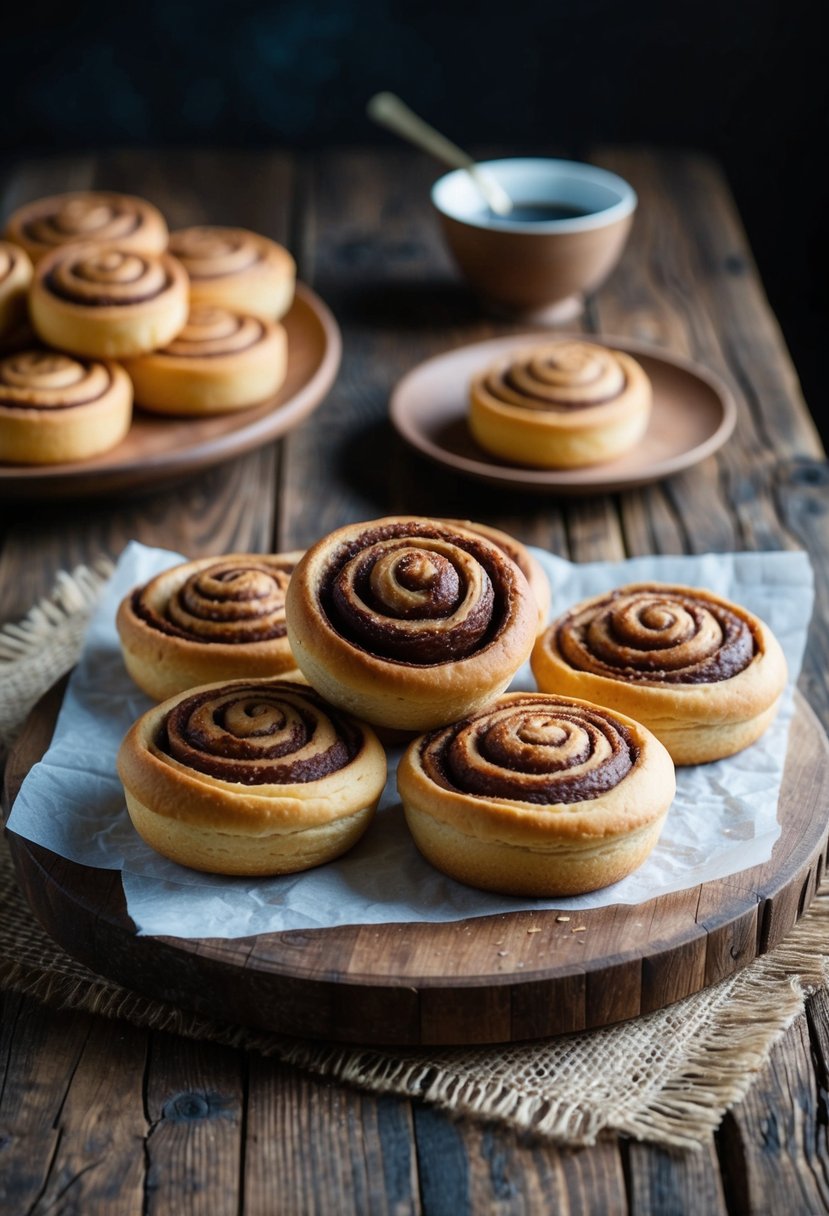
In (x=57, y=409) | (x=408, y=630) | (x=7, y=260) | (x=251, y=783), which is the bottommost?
(x=57, y=409)

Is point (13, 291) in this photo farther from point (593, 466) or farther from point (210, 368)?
point (593, 466)

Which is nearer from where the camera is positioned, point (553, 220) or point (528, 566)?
point (528, 566)

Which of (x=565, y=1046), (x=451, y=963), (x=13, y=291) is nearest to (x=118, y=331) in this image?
(x=13, y=291)

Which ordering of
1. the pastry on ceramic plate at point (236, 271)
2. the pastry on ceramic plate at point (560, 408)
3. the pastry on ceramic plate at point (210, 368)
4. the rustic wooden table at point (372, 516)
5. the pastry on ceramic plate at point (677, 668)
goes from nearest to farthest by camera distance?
the rustic wooden table at point (372, 516) < the pastry on ceramic plate at point (677, 668) < the pastry on ceramic plate at point (560, 408) < the pastry on ceramic plate at point (210, 368) < the pastry on ceramic plate at point (236, 271)

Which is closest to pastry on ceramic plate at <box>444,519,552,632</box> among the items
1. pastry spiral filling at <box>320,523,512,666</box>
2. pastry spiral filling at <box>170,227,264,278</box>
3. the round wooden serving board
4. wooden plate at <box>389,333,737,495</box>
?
pastry spiral filling at <box>320,523,512,666</box>

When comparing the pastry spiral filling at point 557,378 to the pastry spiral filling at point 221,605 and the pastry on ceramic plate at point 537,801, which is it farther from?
the pastry on ceramic plate at point 537,801

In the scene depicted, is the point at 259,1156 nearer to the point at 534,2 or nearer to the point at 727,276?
the point at 727,276

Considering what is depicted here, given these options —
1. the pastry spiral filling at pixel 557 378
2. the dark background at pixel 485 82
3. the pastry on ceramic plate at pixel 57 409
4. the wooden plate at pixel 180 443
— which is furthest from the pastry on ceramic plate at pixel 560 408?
the dark background at pixel 485 82
